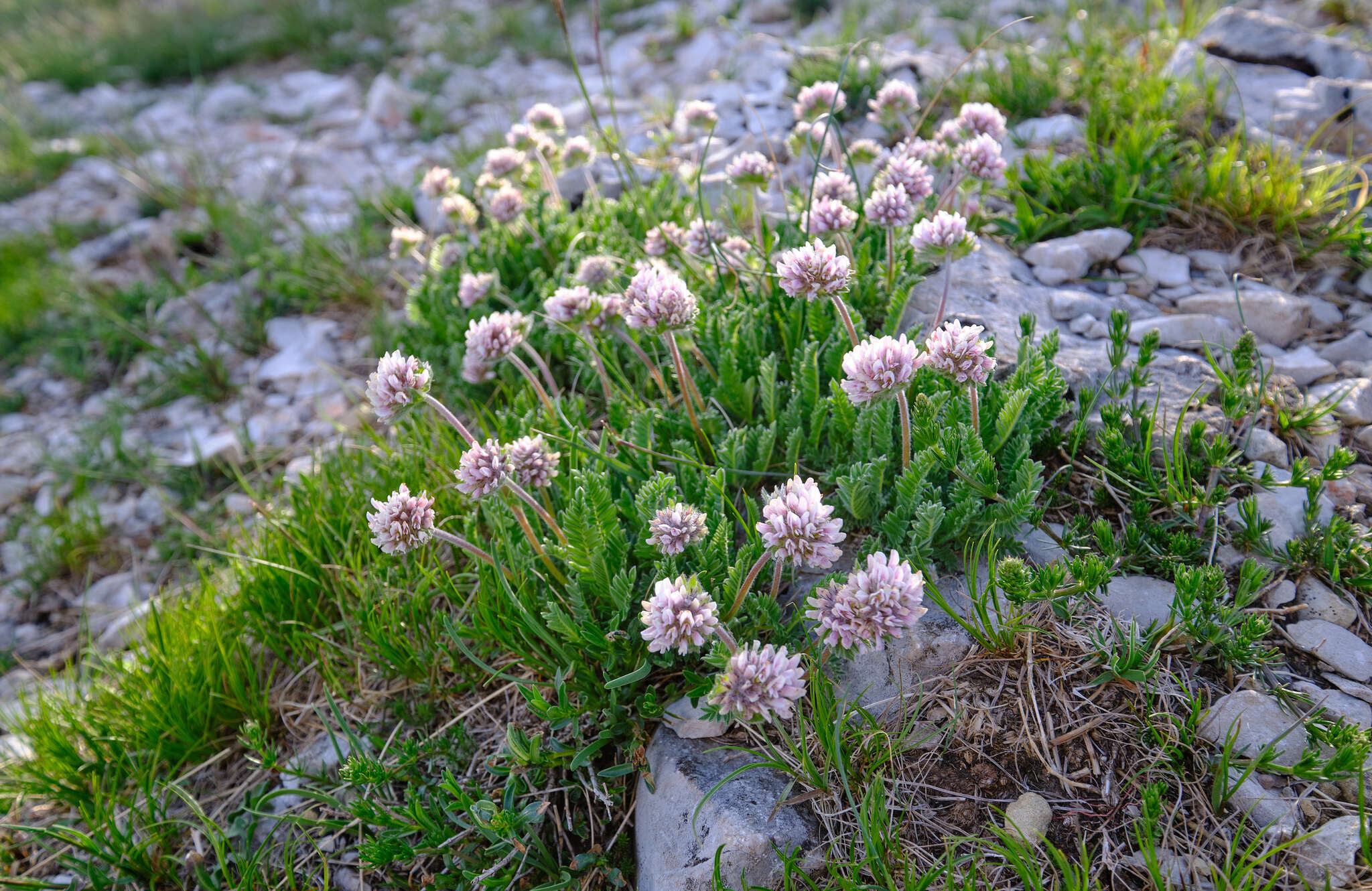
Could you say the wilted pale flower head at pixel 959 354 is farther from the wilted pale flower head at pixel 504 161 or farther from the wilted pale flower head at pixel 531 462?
the wilted pale flower head at pixel 504 161

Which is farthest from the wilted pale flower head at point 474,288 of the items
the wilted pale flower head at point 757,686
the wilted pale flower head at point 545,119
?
the wilted pale flower head at point 757,686

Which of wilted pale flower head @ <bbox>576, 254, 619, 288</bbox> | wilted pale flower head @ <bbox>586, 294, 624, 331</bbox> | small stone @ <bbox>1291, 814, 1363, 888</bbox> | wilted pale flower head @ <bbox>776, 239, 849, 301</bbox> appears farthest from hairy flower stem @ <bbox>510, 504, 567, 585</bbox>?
small stone @ <bbox>1291, 814, 1363, 888</bbox>

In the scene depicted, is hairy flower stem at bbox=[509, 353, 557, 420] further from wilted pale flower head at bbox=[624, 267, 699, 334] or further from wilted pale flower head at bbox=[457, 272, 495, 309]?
wilted pale flower head at bbox=[457, 272, 495, 309]

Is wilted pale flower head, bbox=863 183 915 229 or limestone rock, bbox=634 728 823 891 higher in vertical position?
wilted pale flower head, bbox=863 183 915 229

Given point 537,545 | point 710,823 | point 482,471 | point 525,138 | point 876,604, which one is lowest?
point 710,823

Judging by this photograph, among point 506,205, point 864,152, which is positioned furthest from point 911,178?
point 506,205

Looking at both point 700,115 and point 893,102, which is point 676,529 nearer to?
point 893,102

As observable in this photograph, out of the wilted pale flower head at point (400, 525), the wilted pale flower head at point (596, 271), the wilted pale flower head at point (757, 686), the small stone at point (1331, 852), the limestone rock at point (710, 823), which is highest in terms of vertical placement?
the wilted pale flower head at point (596, 271)
